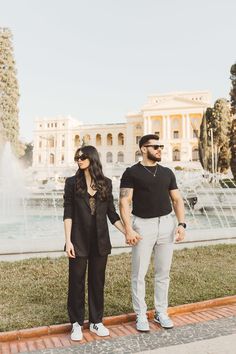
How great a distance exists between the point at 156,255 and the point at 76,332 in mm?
1011

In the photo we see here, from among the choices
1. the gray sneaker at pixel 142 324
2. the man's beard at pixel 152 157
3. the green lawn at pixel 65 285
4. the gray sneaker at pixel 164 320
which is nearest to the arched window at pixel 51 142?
the green lawn at pixel 65 285

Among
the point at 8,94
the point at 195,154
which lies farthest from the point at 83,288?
the point at 195,154

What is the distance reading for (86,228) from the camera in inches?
145

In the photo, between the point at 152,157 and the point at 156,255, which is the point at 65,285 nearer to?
the point at 156,255

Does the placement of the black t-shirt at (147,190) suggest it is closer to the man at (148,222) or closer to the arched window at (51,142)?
the man at (148,222)

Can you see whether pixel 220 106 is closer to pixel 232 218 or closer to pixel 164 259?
pixel 232 218

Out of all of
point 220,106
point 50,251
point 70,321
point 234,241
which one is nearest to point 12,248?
point 50,251

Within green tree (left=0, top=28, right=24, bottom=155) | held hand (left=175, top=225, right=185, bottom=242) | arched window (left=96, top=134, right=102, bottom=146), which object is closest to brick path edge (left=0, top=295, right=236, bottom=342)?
held hand (left=175, top=225, right=185, bottom=242)

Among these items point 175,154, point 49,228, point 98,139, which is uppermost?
point 98,139

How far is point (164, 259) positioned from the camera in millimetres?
3932

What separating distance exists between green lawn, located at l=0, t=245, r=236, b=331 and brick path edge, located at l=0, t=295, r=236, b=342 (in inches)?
5.2

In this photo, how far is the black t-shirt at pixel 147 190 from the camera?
12.5 feet

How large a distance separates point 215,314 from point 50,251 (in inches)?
133

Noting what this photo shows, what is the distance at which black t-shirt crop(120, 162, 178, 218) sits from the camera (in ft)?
12.5
